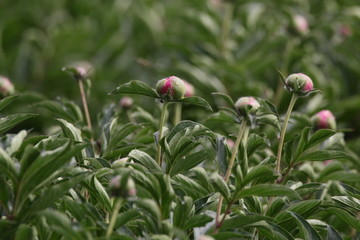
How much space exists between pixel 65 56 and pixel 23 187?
2030mm

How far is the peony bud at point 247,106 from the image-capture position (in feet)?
3.61

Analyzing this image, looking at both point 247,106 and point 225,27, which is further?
point 225,27

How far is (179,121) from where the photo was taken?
5.25 feet

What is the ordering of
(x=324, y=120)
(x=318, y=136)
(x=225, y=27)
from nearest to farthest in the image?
(x=318, y=136) < (x=324, y=120) < (x=225, y=27)

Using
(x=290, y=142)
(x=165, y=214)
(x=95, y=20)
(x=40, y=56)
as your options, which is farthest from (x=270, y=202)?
(x=95, y=20)

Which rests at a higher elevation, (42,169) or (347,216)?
(42,169)

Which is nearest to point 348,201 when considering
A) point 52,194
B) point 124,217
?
point 124,217

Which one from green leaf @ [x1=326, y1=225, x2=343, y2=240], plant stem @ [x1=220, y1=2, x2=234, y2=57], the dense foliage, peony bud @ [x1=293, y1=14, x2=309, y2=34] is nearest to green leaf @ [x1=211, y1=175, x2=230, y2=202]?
the dense foliage

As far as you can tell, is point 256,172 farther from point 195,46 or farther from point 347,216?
point 195,46

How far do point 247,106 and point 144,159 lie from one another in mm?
202

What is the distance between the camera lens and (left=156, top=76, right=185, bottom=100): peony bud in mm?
1107

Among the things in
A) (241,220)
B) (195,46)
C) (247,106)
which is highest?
(247,106)

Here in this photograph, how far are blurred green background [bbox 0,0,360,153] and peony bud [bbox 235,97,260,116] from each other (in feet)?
2.81

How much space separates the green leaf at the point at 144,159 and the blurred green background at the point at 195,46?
0.97 m
